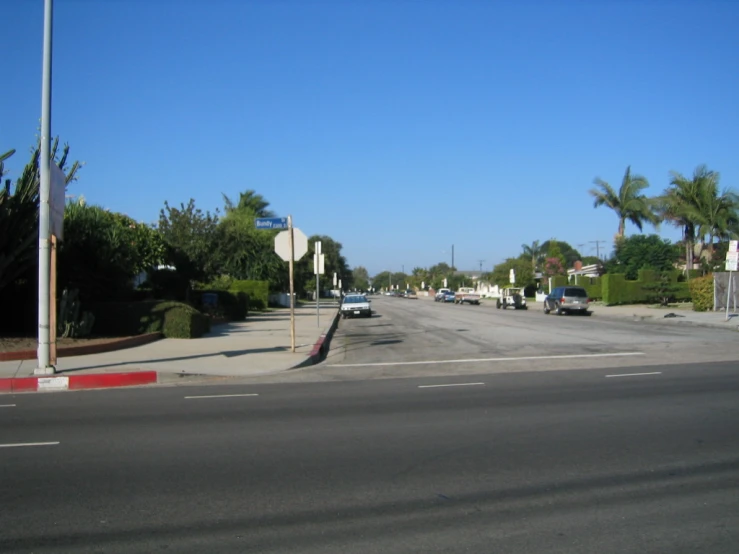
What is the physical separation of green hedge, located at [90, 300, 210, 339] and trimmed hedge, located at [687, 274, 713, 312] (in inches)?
1102

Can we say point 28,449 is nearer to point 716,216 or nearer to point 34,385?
point 34,385

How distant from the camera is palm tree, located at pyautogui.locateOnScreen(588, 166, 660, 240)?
6225 centimetres

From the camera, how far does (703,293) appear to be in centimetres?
3834

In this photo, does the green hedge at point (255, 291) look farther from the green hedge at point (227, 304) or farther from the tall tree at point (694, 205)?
the tall tree at point (694, 205)

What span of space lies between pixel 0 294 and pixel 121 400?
10.7m

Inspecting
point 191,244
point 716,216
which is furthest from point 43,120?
point 716,216

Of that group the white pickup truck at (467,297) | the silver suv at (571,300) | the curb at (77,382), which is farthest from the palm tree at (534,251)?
the curb at (77,382)

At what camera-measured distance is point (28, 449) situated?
800cm

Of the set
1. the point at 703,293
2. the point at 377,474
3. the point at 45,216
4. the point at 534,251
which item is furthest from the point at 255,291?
the point at 534,251

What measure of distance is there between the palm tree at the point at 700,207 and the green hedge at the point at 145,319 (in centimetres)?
3957

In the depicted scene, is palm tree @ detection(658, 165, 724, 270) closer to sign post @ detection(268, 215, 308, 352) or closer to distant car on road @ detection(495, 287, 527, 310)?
distant car on road @ detection(495, 287, 527, 310)

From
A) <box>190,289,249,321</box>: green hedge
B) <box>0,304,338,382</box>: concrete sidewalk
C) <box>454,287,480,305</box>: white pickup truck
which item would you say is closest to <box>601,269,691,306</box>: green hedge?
<box>454,287,480,305</box>: white pickup truck

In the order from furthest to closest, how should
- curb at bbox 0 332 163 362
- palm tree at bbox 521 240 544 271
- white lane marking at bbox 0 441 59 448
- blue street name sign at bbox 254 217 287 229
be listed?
palm tree at bbox 521 240 544 271, blue street name sign at bbox 254 217 287 229, curb at bbox 0 332 163 362, white lane marking at bbox 0 441 59 448

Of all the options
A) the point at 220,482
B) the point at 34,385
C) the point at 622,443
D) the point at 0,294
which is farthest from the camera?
the point at 0,294
